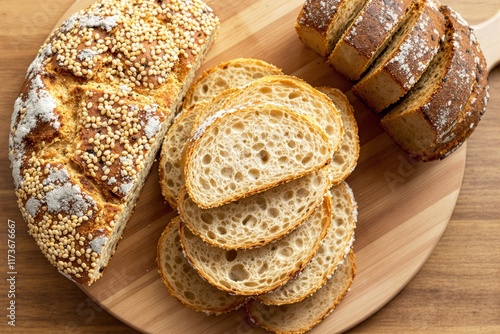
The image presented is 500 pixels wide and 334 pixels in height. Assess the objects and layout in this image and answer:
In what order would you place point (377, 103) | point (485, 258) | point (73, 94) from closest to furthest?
point (73, 94) < point (377, 103) < point (485, 258)

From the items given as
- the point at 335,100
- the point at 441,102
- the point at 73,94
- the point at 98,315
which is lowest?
the point at 98,315

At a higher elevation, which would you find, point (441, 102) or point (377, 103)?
point (441, 102)

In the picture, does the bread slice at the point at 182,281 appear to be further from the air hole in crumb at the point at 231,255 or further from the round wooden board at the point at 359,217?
the air hole in crumb at the point at 231,255

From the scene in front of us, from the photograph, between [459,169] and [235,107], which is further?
[459,169]

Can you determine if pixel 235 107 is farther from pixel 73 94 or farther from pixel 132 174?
pixel 73 94

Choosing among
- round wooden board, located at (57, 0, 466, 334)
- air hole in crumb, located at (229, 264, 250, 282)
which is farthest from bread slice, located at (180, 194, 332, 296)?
round wooden board, located at (57, 0, 466, 334)

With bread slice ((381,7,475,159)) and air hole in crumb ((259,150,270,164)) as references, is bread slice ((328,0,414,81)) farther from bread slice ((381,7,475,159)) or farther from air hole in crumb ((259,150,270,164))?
air hole in crumb ((259,150,270,164))

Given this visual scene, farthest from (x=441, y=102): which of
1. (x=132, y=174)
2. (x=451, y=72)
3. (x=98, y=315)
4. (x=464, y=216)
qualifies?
(x=98, y=315)
